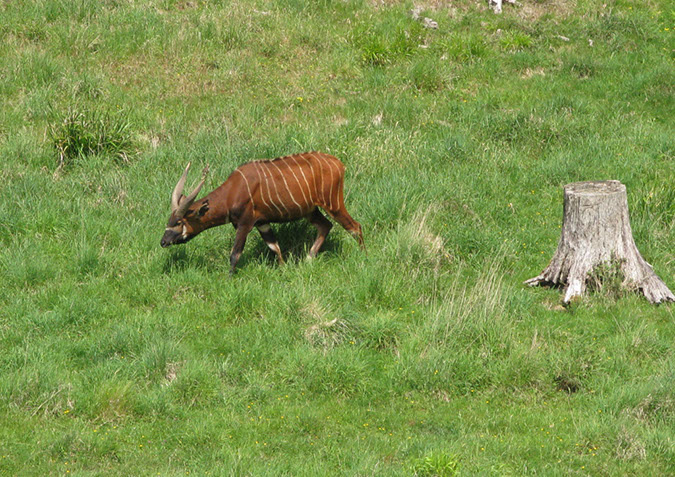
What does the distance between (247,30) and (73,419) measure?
11.7m

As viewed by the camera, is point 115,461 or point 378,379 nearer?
point 115,461

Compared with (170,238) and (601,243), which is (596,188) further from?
(170,238)

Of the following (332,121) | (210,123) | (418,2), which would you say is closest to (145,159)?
(210,123)

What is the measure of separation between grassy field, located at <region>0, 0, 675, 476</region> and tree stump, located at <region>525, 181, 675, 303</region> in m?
0.28

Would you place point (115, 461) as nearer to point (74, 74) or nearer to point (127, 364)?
point (127, 364)

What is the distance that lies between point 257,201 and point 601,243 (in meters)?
4.25

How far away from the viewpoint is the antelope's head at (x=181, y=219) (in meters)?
11.6

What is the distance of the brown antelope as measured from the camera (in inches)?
457

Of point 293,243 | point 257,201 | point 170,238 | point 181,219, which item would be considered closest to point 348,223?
point 293,243

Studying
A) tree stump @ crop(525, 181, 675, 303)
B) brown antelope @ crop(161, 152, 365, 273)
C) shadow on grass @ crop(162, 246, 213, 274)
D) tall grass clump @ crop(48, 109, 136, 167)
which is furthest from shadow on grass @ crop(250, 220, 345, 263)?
tall grass clump @ crop(48, 109, 136, 167)

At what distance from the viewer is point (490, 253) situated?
12211 millimetres

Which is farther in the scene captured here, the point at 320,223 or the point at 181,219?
the point at 320,223

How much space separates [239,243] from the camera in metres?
11.6

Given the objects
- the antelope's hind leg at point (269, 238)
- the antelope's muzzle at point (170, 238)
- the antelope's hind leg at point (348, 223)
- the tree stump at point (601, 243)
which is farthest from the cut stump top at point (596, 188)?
the antelope's muzzle at point (170, 238)
